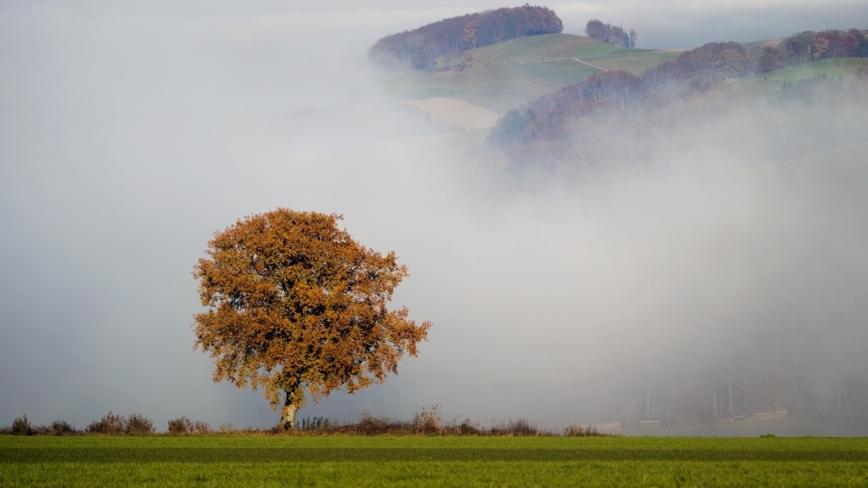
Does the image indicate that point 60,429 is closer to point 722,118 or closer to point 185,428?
point 185,428

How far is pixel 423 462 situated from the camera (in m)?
29.9

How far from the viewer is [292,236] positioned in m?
48.0

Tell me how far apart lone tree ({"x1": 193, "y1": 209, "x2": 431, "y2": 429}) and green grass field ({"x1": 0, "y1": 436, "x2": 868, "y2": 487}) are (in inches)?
235

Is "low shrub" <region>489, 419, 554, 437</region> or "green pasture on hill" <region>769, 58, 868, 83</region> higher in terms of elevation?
"green pasture on hill" <region>769, 58, 868, 83</region>

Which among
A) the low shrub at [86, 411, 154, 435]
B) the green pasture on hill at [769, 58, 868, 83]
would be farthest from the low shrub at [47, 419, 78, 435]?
the green pasture on hill at [769, 58, 868, 83]

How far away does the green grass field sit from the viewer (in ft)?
81.5

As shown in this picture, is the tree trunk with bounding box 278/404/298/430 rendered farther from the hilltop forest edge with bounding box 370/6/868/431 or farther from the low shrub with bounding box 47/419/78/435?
the hilltop forest edge with bounding box 370/6/868/431

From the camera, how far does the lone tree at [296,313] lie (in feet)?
155

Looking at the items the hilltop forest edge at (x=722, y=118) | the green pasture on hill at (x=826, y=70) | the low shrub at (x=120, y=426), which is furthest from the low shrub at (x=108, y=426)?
the green pasture on hill at (x=826, y=70)

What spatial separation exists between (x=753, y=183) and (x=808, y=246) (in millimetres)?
26399

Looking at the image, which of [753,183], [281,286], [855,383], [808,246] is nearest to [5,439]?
[281,286]

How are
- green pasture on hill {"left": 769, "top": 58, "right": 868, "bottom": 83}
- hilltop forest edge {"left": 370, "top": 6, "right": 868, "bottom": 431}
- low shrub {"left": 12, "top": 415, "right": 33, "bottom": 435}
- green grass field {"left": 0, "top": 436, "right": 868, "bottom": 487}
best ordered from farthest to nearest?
green pasture on hill {"left": 769, "top": 58, "right": 868, "bottom": 83}
hilltop forest edge {"left": 370, "top": 6, "right": 868, "bottom": 431}
low shrub {"left": 12, "top": 415, "right": 33, "bottom": 435}
green grass field {"left": 0, "top": 436, "right": 868, "bottom": 487}

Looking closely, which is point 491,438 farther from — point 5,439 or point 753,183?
point 753,183

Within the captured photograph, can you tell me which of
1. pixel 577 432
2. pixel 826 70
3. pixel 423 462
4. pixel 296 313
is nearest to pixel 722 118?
pixel 826 70
